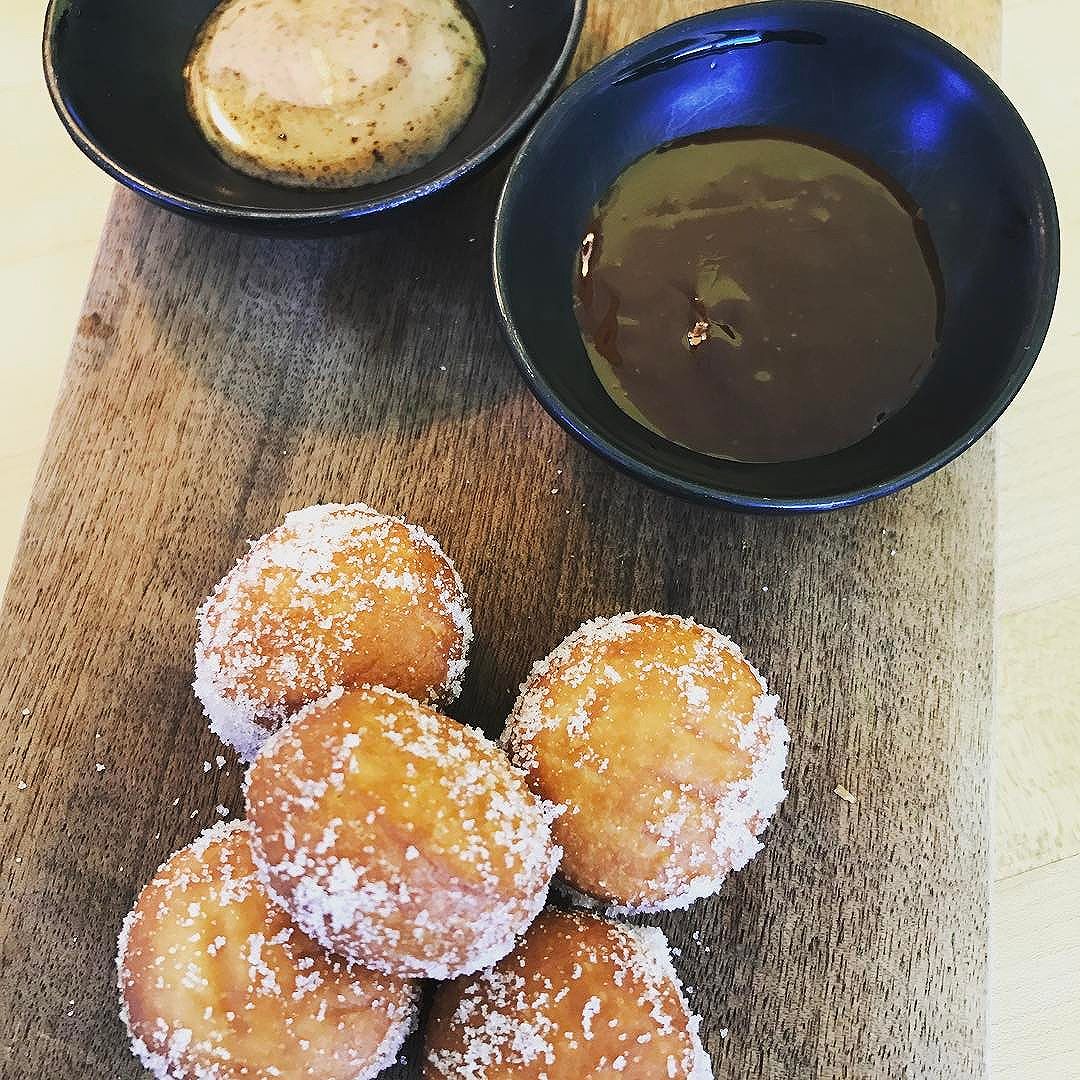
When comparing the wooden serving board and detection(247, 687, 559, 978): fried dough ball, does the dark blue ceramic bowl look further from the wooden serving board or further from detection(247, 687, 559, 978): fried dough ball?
detection(247, 687, 559, 978): fried dough ball

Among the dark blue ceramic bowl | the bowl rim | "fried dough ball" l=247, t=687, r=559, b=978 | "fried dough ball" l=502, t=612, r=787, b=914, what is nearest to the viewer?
"fried dough ball" l=247, t=687, r=559, b=978

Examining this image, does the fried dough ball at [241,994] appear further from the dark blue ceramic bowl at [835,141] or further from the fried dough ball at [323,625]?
the dark blue ceramic bowl at [835,141]

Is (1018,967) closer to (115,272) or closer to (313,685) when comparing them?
(313,685)

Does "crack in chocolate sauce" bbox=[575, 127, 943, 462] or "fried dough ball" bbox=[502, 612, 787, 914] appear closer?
"fried dough ball" bbox=[502, 612, 787, 914]

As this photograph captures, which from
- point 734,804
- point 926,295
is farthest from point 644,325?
point 734,804

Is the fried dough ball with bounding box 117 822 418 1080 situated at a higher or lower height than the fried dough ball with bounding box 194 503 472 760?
lower


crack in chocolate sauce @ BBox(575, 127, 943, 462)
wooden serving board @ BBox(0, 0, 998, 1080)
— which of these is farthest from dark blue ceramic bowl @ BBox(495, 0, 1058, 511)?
wooden serving board @ BBox(0, 0, 998, 1080)
